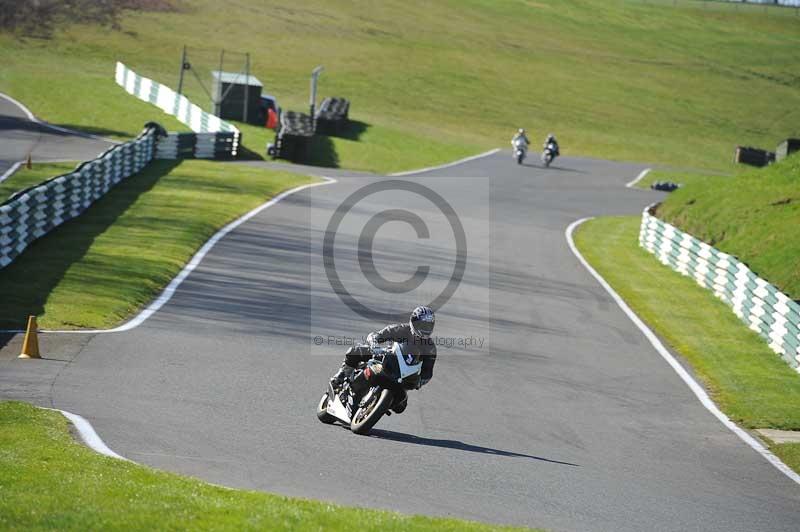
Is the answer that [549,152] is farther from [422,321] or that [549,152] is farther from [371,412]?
[422,321]

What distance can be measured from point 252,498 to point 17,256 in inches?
554

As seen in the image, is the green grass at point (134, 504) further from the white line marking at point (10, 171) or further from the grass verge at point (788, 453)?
the white line marking at point (10, 171)

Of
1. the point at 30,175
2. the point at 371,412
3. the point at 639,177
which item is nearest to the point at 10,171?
the point at 30,175

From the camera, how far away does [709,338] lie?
70.4 ft

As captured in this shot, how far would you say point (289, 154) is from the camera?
47.0 meters

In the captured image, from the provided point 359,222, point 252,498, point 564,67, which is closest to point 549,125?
point 564,67

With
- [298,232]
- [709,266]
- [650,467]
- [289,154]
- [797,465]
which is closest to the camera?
[650,467]

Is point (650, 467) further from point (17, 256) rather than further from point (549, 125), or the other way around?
point (549, 125)

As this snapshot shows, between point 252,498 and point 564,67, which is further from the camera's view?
point 564,67

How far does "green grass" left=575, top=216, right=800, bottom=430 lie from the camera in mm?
16812

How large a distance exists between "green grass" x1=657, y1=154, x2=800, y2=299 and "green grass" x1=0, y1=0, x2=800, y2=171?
1627 centimetres

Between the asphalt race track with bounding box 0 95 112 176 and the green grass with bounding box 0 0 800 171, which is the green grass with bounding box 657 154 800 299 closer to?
the green grass with bounding box 0 0 800 171

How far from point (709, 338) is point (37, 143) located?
28742mm

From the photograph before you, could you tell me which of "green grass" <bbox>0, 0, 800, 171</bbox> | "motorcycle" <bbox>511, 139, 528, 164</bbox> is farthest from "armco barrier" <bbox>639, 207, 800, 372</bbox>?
"motorcycle" <bbox>511, 139, 528, 164</bbox>
